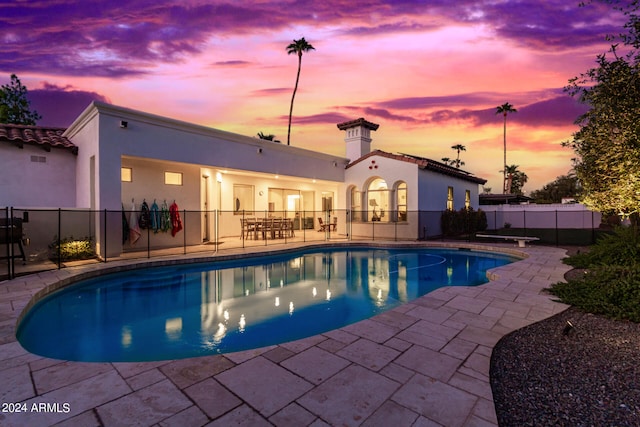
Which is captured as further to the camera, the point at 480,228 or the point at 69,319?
the point at 480,228

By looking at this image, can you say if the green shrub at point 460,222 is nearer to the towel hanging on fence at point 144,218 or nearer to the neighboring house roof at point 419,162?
the neighboring house roof at point 419,162

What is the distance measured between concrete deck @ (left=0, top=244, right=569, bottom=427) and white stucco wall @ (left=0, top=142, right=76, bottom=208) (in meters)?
8.28

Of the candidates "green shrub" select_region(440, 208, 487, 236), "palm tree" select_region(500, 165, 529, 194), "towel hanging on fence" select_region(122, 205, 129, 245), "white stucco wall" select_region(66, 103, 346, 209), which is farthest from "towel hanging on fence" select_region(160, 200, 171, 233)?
"palm tree" select_region(500, 165, 529, 194)

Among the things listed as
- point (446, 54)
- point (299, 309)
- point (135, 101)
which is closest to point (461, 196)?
point (446, 54)

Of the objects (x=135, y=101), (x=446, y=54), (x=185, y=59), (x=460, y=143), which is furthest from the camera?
(x=460, y=143)

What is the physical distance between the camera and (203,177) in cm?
1311

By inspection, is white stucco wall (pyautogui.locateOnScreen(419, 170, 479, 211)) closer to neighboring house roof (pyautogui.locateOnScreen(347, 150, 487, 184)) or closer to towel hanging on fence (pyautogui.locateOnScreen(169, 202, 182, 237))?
neighboring house roof (pyautogui.locateOnScreen(347, 150, 487, 184))

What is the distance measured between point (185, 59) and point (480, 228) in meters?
18.3

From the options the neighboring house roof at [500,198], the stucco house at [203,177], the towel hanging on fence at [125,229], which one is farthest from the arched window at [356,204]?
the neighboring house roof at [500,198]

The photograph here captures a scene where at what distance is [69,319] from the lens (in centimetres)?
527

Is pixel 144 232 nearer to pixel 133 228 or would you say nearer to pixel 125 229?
pixel 133 228

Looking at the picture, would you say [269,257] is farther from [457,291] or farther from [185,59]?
[185,59]

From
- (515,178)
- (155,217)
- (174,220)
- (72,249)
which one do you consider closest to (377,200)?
(174,220)

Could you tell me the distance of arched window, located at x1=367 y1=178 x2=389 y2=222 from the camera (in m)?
16.5
